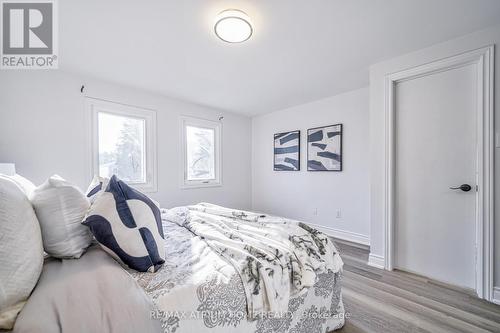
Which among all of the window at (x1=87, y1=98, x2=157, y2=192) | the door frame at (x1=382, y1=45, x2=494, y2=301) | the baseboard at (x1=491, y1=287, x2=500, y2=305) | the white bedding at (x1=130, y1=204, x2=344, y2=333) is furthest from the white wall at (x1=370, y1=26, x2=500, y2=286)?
the window at (x1=87, y1=98, x2=157, y2=192)

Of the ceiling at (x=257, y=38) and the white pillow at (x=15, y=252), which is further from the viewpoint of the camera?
the ceiling at (x=257, y=38)

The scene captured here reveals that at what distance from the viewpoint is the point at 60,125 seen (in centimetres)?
267

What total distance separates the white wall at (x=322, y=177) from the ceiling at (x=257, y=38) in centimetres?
56

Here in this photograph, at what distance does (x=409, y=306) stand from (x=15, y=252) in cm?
254

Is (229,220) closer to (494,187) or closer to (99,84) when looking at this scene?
(494,187)

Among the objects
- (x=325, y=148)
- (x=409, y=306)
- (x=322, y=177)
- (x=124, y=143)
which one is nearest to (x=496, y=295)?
(x=409, y=306)

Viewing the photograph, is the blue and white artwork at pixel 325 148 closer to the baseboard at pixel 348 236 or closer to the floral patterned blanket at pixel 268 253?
the baseboard at pixel 348 236

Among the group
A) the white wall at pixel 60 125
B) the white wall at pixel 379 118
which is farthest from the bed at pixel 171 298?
the white wall at pixel 60 125

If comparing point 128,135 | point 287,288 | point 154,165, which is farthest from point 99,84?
point 287,288

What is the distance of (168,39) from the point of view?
2.05 meters

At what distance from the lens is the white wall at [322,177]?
328 cm

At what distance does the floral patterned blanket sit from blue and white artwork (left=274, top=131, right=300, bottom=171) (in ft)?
8.22

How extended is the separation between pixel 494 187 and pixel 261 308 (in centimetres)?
230

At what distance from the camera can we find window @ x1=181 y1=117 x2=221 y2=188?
3.87 metres
